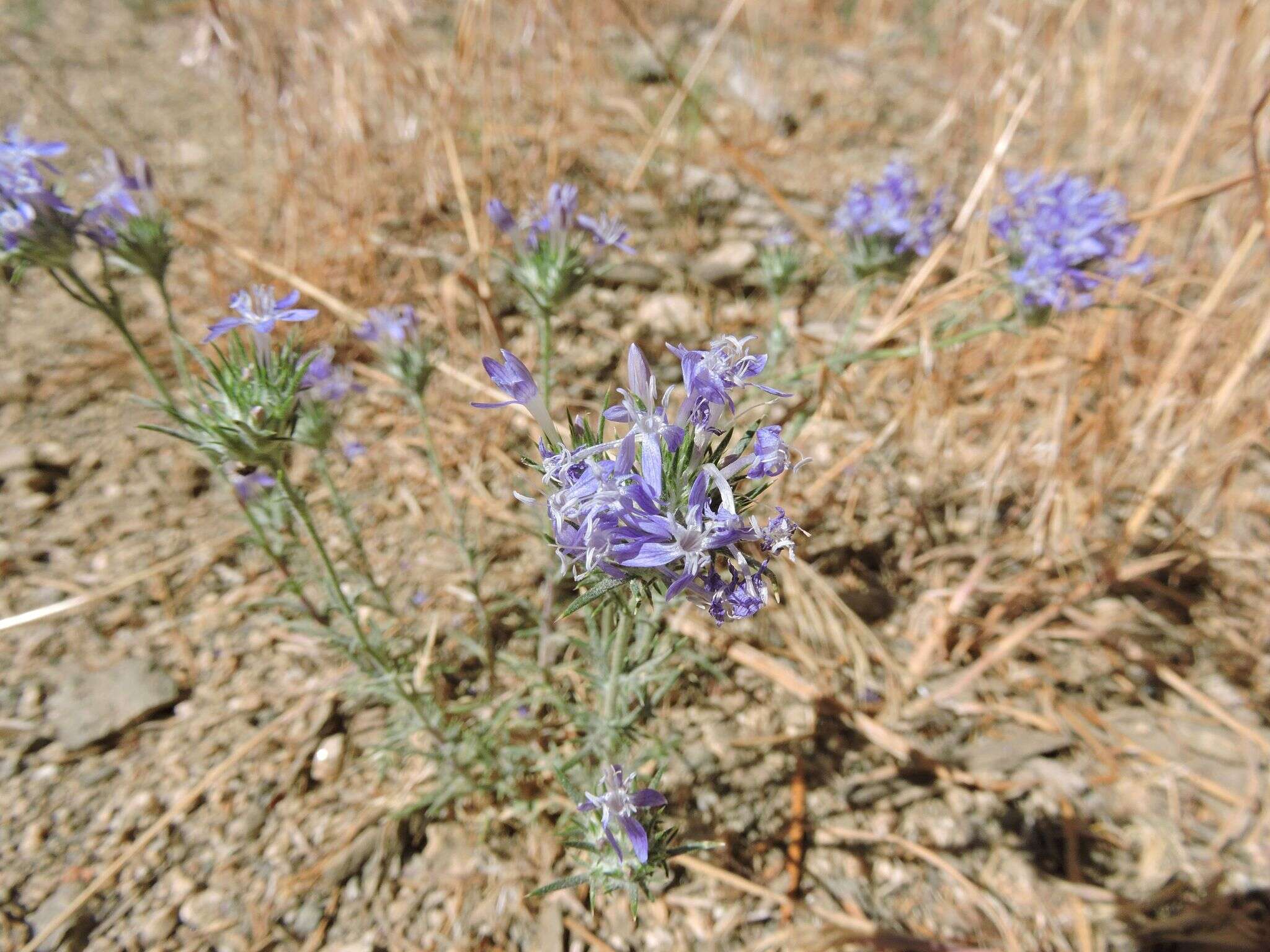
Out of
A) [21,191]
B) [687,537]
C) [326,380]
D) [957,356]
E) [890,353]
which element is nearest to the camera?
[687,537]

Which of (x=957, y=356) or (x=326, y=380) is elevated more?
(x=326, y=380)

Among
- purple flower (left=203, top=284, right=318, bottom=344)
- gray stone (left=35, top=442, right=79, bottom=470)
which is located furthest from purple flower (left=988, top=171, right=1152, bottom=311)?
gray stone (left=35, top=442, right=79, bottom=470)

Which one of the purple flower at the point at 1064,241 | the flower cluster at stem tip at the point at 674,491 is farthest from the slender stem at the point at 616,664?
the purple flower at the point at 1064,241

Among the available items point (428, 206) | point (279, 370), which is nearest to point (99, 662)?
point (279, 370)

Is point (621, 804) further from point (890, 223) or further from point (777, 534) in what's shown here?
point (890, 223)

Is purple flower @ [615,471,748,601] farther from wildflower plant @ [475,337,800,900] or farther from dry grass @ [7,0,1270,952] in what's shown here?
dry grass @ [7,0,1270,952]

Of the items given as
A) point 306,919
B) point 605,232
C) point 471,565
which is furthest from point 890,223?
point 306,919

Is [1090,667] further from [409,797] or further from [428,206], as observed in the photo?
[428,206]
